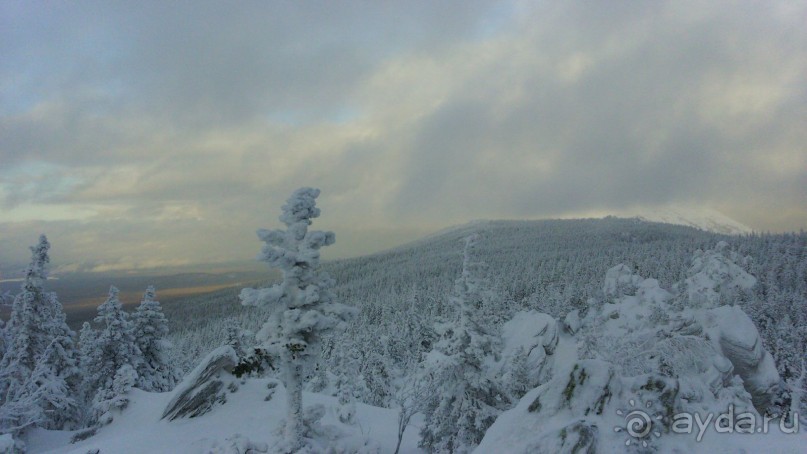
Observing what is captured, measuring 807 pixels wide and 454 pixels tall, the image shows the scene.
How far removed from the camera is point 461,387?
1627cm

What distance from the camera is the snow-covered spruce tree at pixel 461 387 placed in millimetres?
15805

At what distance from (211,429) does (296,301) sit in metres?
8.58

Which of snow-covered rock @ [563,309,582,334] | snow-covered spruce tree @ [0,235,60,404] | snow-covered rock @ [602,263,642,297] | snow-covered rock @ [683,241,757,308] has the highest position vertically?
snow-covered spruce tree @ [0,235,60,404]

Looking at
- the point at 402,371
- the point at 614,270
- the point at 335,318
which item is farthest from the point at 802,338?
the point at 335,318

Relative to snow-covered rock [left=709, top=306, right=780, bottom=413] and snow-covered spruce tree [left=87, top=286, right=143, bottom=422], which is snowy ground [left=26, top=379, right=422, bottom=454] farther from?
snow-covered rock [left=709, top=306, right=780, bottom=413]

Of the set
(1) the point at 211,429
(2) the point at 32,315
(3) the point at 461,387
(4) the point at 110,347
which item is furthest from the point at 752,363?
(2) the point at 32,315

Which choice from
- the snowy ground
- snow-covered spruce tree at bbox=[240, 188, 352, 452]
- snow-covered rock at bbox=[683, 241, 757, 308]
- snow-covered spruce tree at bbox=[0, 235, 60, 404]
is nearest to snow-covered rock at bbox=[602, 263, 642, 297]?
snow-covered rock at bbox=[683, 241, 757, 308]

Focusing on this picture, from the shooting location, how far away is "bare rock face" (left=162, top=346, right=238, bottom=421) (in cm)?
1881

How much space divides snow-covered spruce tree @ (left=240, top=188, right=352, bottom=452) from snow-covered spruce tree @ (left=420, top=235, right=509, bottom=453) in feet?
15.6

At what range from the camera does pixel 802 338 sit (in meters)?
52.7

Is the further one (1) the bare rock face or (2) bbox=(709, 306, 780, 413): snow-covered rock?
(2) bbox=(709, 306, 780, 413): snow-covered rock

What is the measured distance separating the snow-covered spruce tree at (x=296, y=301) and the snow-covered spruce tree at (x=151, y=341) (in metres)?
19.2

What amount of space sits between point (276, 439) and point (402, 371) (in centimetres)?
4200

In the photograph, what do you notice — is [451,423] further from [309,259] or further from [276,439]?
[309,259]
